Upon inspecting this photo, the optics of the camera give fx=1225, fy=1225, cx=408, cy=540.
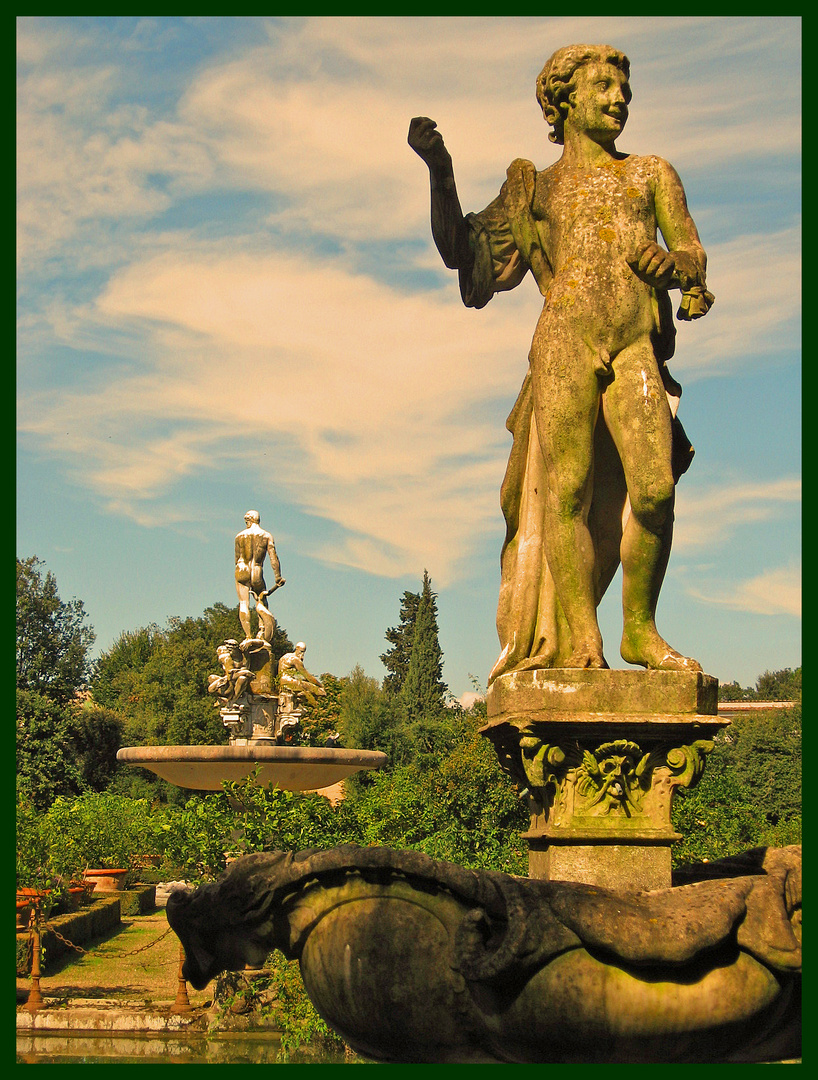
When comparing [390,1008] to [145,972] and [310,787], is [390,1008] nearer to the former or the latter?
[145,972]

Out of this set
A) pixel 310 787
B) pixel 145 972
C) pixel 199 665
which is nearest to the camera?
pixel 145 972

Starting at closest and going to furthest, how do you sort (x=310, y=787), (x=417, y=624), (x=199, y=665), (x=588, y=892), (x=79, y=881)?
(x=588, y=892), (x=310, y=787), (x=79, y=881), (x=417, y=624), (x=199, y=665)

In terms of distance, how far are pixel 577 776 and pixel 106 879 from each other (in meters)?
28.0

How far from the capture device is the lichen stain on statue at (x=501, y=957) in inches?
151

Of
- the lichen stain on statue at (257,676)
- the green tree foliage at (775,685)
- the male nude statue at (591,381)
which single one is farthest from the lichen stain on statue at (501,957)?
the green tree foliage at (775,685)

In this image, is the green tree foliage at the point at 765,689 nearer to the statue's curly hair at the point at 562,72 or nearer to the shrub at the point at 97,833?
the shrub at the point at 97,833

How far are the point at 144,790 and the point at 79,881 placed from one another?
78.8ft

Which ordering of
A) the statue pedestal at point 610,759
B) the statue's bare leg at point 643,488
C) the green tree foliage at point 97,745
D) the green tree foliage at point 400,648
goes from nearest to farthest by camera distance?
the statue pedestal at point 610,759, the statue's bare leg at point 643,488, the green tree foliage at point 97,745, the green tree foliage at point 400,648

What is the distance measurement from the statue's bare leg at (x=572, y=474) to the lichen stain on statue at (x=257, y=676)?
19.0 meters

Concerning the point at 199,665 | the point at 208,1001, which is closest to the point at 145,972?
the point at 208,1001

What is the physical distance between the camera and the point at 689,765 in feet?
15.8

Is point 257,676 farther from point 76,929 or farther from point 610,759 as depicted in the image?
point 610,759

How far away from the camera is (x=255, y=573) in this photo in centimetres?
2491

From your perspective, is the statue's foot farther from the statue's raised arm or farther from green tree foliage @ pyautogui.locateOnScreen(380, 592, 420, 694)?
green tree foliage @ pyautogui.locateOnScreen(380, 592, 420, 694)
